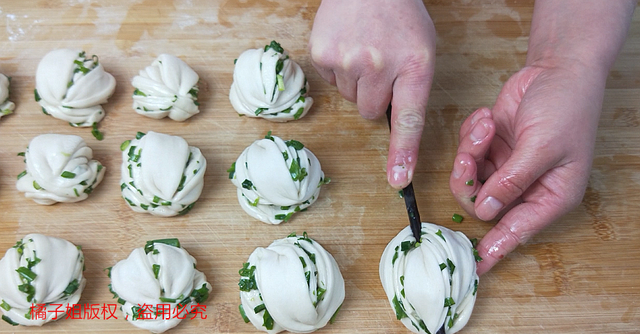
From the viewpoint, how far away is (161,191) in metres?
2.59

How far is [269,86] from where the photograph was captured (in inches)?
109

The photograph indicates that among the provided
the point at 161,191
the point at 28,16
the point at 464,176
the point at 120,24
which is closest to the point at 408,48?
the point at 464,176

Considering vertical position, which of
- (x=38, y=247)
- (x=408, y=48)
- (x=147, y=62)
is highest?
(x=408, y=48)

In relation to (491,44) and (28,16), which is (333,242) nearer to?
(491,44)

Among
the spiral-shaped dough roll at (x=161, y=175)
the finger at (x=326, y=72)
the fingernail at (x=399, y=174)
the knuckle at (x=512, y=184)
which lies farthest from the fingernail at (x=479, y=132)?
the spiral-shaped dough roll at (x=161, y=175)

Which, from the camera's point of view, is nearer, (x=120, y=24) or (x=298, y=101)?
(x=298, y=101)

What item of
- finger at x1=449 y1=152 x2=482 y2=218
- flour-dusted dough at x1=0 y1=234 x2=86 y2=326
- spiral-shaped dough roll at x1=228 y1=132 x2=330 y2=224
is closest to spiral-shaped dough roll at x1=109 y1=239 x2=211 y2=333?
flour-dusted dough at x1=0 y1=234 x2=86 y2=326

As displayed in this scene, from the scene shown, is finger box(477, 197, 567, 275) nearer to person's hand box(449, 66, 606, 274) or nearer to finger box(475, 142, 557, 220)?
person's hand box(449, 66, 606, 274)

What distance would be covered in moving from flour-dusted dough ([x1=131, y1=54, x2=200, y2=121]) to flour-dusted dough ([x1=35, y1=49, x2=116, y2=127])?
8.8 inches

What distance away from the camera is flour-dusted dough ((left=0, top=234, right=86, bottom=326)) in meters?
2.36

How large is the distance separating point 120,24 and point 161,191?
1.34 metres

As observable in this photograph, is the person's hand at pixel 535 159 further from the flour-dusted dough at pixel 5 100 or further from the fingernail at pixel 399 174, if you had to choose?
the flour-dusted dough at pixel 5 100

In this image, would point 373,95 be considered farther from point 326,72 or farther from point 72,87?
point 72,87

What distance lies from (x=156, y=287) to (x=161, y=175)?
2.00ft
